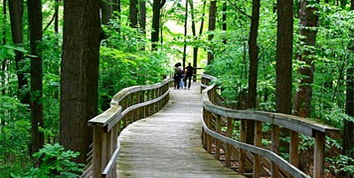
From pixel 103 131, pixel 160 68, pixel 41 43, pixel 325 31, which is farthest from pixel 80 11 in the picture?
pixel 160 68

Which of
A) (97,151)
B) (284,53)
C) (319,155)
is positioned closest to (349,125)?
(284,53)

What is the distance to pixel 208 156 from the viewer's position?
7688 mm

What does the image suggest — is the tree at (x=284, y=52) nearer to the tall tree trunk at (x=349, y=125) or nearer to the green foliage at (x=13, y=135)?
the tall tree trunk at (x=349, y=125)

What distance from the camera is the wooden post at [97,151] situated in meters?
3.97

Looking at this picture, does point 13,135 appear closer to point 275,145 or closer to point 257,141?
point 257,141

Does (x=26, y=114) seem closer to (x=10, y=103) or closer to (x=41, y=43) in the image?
(x=10, y=103)

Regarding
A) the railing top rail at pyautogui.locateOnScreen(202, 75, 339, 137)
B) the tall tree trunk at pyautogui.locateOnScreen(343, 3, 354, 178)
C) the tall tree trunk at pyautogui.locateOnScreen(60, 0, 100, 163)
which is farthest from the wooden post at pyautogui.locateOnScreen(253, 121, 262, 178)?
the tall tree trunk at pyautogui.locateOnScreen(343, 3, 354, 178)

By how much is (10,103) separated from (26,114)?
216 centimetres

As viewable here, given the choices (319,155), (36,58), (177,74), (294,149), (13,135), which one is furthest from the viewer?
(177,74)

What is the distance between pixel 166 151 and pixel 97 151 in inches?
158

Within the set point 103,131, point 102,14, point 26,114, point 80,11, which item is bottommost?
point 26,114

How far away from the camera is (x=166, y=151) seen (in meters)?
7.96

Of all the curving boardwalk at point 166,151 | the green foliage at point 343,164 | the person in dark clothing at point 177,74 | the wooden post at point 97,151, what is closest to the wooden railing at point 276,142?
the curving boardwalk at point 166,151

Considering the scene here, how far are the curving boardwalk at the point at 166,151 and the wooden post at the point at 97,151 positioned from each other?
1878 mm
